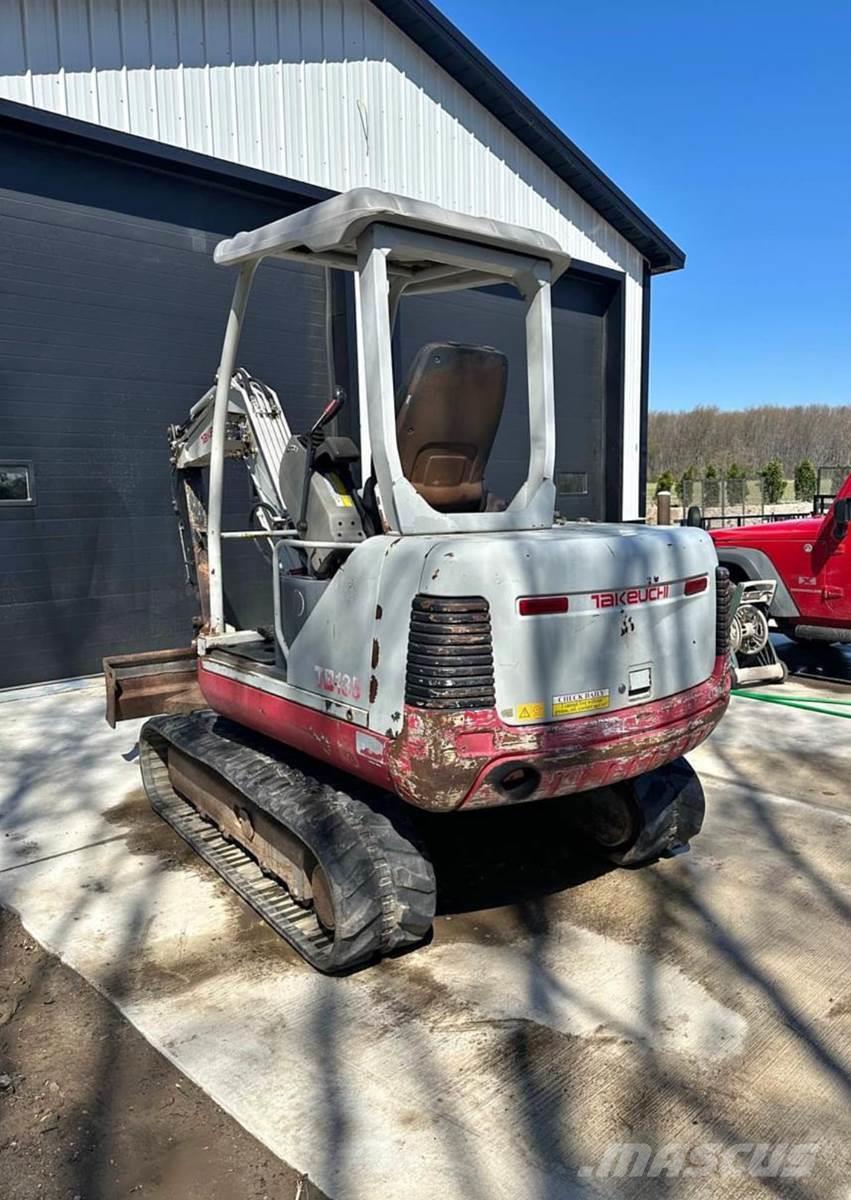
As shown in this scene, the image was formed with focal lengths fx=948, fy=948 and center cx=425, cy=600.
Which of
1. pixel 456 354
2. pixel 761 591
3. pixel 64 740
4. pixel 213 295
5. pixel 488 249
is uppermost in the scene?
pixel 213 295

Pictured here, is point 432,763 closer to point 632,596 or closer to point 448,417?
point 632,596

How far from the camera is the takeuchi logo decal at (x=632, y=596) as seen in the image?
3.37 meters

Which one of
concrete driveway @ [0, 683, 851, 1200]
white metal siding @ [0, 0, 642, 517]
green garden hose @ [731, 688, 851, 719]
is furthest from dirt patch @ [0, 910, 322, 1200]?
white metal siding @ [0, 0, 642, 517]

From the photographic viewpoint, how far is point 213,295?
980 cm

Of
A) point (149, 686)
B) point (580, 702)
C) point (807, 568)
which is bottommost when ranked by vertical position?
point (149, 686)

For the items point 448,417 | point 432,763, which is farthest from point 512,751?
point 448,417

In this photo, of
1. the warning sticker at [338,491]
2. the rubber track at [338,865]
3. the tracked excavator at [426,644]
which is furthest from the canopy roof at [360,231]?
the rubber track at [338,865]

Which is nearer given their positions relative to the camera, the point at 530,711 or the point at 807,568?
the point at 530,711

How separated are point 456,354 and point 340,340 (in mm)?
7187

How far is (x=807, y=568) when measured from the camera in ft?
28.9

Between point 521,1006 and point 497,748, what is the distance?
0.96 metres

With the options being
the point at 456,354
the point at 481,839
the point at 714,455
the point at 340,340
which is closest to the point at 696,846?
the point at 481,839

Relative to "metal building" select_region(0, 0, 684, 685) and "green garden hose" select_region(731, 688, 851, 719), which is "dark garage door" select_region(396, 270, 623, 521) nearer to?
"metal building" select_region(0, 0, 684, 685)

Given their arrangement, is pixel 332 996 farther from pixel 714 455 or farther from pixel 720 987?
pixel 714 455
